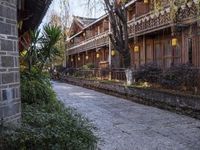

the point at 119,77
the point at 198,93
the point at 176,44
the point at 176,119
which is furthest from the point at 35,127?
the point at 119,77

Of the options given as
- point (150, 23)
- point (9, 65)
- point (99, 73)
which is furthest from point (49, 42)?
point (99, 73)

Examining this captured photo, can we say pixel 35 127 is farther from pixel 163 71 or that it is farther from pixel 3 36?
pixel 163 71

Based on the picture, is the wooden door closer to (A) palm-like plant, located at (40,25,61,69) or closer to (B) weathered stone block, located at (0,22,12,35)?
(A) palm-like plant, located at (40,25,61,69)

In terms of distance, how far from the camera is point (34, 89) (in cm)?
824

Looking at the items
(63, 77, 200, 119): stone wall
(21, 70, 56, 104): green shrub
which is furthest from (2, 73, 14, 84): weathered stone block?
(63, 77, 200, 119): stone wall

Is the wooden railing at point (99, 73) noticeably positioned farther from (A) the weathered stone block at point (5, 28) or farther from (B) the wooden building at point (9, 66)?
(A) the weathered stone block at point (5, 28)

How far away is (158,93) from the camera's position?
1443cm

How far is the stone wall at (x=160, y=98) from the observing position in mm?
11937

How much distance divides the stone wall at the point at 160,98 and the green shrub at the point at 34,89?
5307 millimetres

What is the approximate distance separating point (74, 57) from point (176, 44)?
30712 millimetres

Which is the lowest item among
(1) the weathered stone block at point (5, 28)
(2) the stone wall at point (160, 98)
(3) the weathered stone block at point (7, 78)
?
(2) the stone wall at point (160, 98)

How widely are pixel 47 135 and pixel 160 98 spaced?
1039 cm

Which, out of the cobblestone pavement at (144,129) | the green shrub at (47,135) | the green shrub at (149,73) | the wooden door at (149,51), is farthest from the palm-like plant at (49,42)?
the wooden door at (149,51)

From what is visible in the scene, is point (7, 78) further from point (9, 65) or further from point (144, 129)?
point (144, 129)
